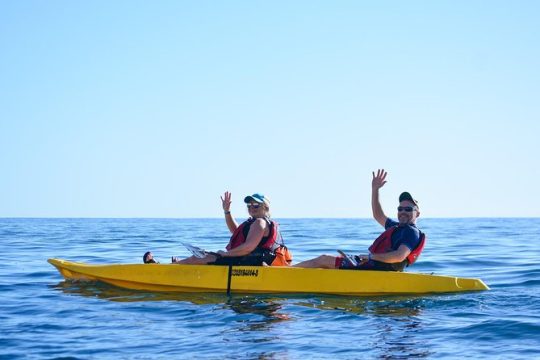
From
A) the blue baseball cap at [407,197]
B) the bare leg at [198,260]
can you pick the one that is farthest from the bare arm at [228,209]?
the blue baseball cap at [407,197]

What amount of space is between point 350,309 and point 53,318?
3514 mm

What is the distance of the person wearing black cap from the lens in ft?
33.2

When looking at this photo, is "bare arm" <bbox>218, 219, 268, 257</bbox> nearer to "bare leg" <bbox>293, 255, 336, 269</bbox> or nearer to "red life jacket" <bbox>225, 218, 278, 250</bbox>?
"red life jacket" <bbox>225, 218, 278, 250</bbox>

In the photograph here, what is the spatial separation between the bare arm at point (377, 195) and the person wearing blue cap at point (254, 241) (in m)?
1.38

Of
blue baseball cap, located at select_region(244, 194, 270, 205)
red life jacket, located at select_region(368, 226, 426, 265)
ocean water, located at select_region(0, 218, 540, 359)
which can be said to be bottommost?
ocean water, located at select_region(0, 218, 540, 359)

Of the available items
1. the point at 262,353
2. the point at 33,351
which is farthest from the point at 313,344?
the point at 33,351

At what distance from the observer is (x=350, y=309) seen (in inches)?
380

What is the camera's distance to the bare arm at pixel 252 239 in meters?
10.7

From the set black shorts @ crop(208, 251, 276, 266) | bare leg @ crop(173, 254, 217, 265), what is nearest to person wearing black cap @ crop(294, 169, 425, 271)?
black shorts @ crop(208, 251, 276, 266)

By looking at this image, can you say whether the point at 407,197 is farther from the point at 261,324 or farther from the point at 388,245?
the point at 261,324

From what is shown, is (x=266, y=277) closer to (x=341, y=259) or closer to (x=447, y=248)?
(x=341, y=259)

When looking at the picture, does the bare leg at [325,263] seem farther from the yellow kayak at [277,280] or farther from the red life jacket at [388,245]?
the red life jacket at [388,245]

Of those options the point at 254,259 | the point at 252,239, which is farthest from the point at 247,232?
the point at 254,259

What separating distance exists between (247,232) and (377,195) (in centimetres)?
185
